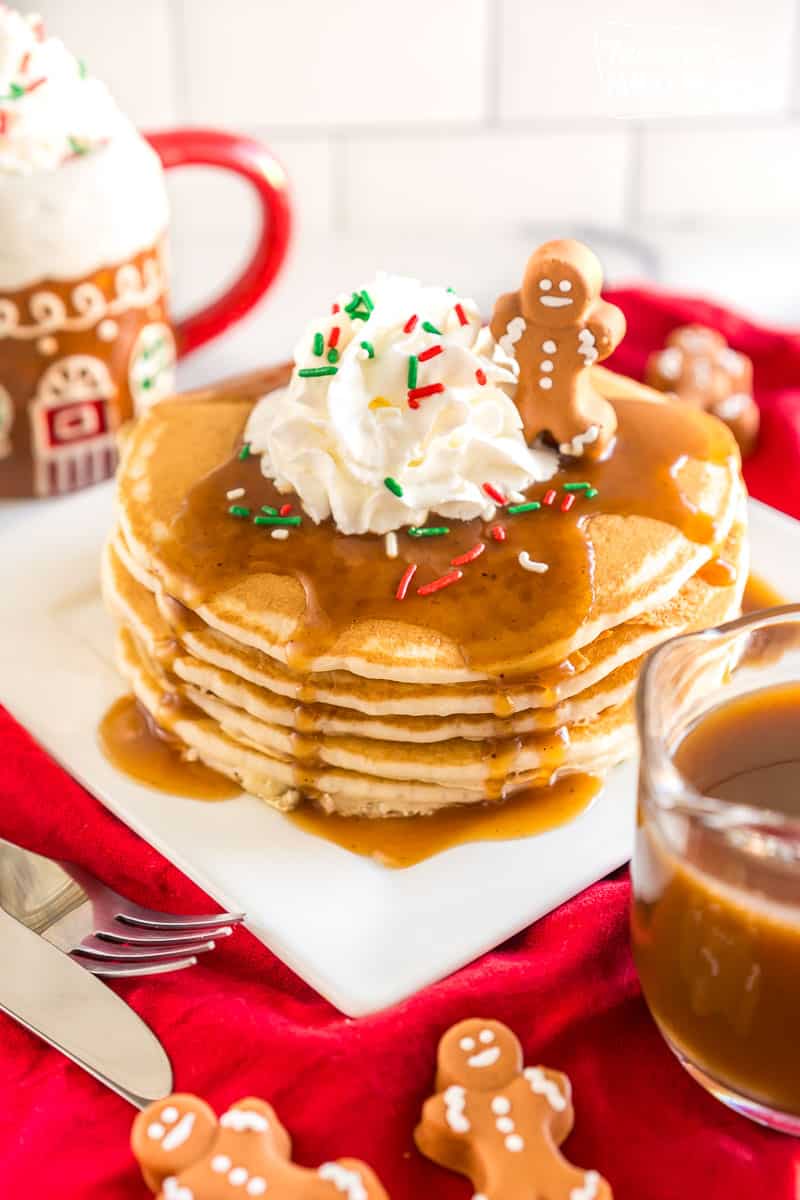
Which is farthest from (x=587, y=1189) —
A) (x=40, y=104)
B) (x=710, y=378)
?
(x=40, y=104)

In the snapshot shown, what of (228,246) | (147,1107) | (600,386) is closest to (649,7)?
(228,246)

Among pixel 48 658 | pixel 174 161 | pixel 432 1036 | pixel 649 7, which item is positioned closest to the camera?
pixel 432 1036

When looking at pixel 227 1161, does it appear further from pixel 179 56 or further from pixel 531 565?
pixel 179 56

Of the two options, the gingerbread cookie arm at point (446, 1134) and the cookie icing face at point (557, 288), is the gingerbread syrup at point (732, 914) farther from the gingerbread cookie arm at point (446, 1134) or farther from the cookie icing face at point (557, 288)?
the cookie icing face at point (557, 288)

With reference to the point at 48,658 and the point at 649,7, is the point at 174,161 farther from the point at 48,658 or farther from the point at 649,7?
the point at 649,7

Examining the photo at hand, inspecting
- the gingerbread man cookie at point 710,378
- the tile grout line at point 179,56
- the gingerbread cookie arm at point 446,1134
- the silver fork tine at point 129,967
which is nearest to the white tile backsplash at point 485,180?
the tile grout line at point 179,56

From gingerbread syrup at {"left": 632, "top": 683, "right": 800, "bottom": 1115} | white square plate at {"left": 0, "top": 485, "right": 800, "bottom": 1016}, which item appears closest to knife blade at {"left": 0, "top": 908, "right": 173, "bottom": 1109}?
white square plate at {"left": 0, "top": 485, "right": 800, "bottom": 1016}
